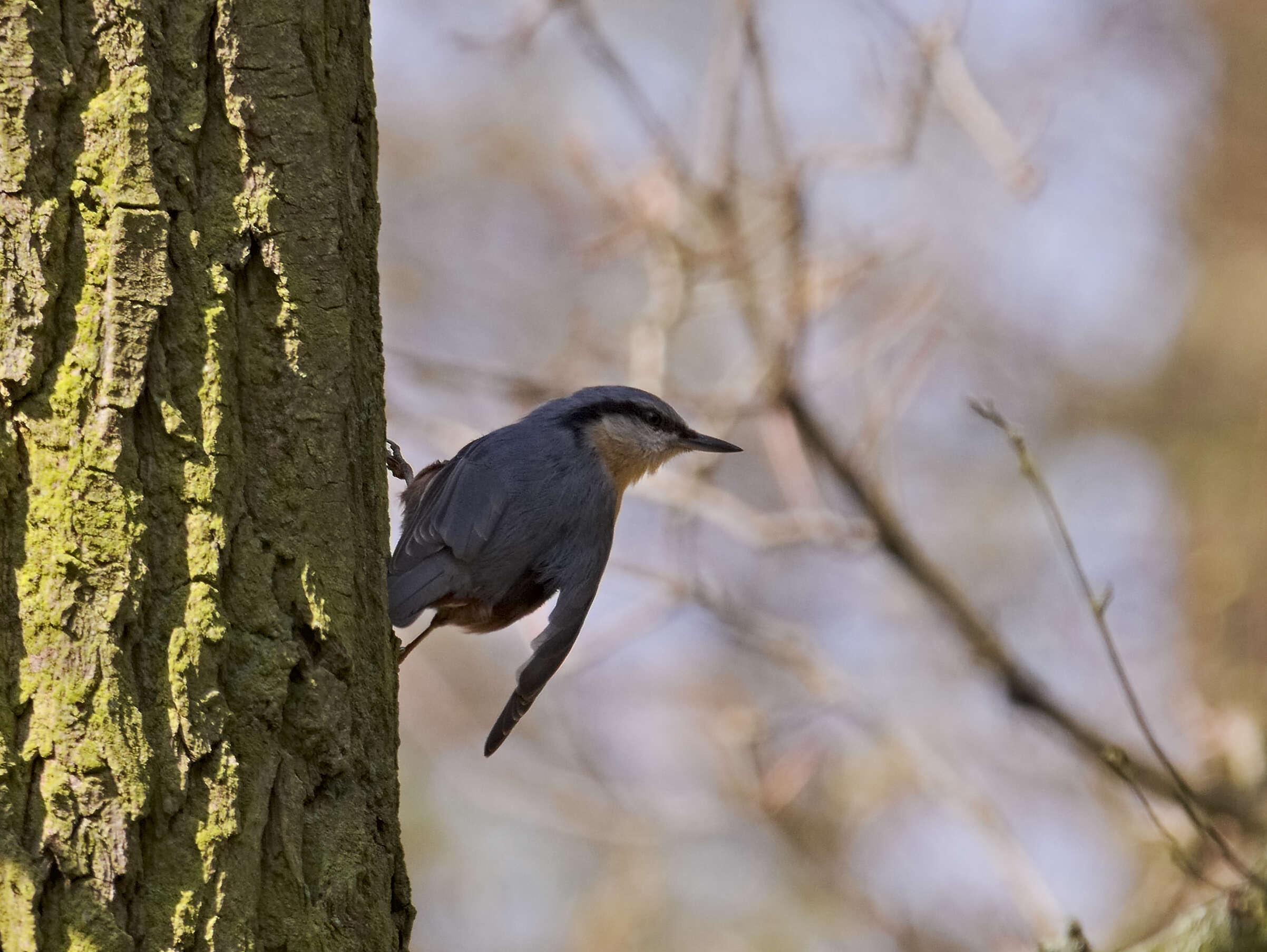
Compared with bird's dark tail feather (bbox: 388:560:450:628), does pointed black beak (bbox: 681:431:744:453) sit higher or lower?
higher

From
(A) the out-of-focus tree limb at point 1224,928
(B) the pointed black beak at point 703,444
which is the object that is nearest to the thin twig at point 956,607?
(B) the pointed black beak at point 703,444

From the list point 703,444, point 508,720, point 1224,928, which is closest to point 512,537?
point 508,720

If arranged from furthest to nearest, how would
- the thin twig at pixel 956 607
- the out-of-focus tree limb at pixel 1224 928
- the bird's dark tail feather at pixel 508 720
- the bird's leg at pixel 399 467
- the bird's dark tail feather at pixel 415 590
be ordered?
the thin twig at pixel 956 607
the bird's leg at pixel 399 467
the bird's dark tail feather at pixel 508 720
the bird's dark tail feather at pixel 415 590
the out-of-focus tree limb at pixel 1224 928

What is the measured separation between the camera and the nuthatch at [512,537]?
2576 millimetres

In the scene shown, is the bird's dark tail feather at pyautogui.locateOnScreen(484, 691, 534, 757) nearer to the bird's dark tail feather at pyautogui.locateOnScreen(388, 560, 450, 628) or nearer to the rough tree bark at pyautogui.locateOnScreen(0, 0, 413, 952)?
the bird's dark tail feather at pyautogui.locateOnScreen(388, 560, 450, 628)

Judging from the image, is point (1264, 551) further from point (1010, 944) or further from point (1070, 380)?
point (1010, 944)

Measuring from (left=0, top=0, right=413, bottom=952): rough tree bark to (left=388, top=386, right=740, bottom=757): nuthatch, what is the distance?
0.80 metres

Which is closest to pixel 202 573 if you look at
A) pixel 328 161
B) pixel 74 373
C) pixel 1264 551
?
pixel 74 373

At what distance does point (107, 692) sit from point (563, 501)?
149 cm

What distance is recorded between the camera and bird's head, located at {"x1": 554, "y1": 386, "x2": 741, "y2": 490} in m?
3.31

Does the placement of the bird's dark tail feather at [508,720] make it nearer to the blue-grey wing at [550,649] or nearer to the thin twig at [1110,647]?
the blue-grey wing at [550,649]

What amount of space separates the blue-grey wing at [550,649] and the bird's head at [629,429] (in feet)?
1.71

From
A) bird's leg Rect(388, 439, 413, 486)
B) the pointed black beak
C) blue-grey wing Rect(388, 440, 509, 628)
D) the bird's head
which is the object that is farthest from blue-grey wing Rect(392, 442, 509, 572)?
the pointed black beak

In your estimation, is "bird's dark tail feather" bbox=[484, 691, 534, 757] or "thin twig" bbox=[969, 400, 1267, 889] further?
"bird's dark tail feather" bbox=[484, 691, 534, 757]
